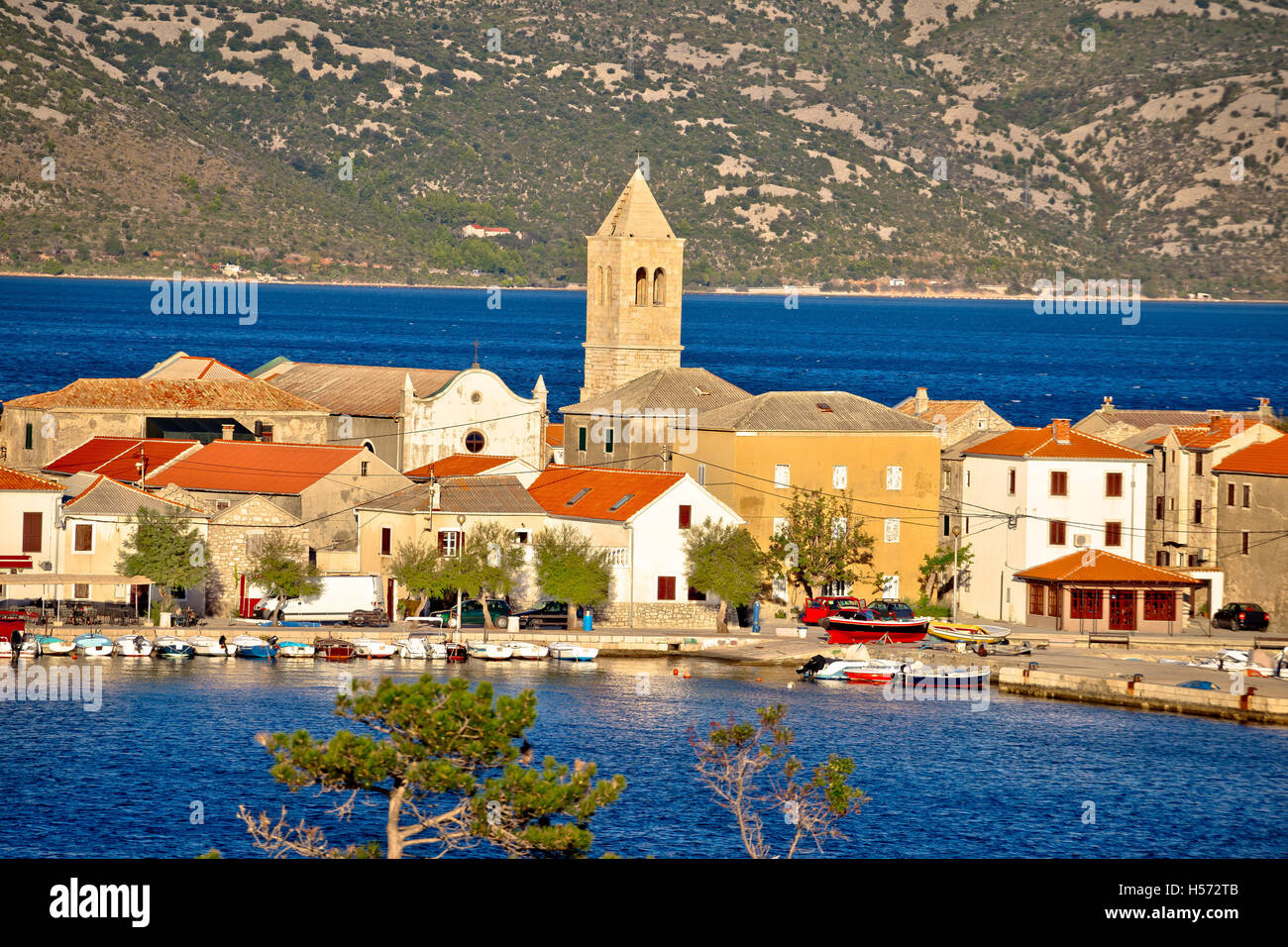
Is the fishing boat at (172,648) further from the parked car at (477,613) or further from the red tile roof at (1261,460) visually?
the red tile roof at (1261,460)

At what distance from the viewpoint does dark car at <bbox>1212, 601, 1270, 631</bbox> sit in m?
65.8

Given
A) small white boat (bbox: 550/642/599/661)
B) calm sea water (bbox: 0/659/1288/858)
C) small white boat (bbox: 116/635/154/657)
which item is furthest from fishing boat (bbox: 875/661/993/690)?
small white boat (bbox: 116/635/154/657)

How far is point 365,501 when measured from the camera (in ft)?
219

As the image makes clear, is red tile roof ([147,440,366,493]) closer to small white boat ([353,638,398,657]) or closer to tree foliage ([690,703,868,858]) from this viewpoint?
small white boat ([353,638,398,657])

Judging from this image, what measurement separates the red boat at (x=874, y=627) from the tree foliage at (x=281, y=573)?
1706 cm

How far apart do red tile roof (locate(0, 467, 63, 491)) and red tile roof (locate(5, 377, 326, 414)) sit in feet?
46.3

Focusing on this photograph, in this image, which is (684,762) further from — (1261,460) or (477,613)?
(1261,460)

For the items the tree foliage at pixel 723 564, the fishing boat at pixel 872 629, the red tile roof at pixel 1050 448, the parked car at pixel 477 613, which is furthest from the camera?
the red tile roof at pixel 1050 448

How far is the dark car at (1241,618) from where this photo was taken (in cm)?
6575

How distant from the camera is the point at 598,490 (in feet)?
227

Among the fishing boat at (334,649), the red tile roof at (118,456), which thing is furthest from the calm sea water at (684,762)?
the red tile roof at (118,456)
